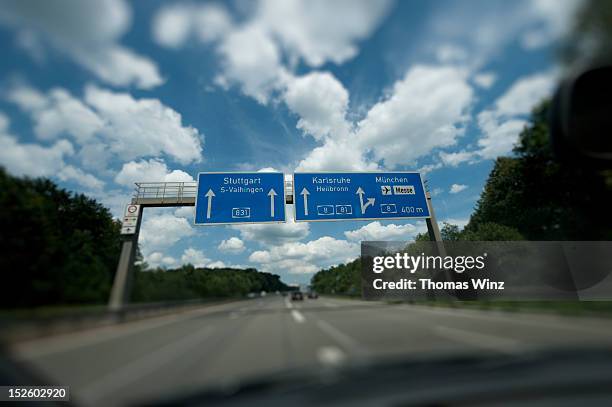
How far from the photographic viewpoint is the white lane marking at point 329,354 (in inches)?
180

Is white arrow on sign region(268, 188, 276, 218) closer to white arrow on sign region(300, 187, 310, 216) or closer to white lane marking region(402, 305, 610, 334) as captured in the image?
white arrow on sign region(300, 187, 310, 216)

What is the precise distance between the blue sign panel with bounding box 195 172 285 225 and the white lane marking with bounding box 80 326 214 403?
924cm

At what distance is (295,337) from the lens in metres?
7.55

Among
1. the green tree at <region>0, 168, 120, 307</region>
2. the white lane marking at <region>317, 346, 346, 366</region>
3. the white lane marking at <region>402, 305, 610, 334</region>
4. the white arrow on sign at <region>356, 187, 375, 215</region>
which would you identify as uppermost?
the white arrow on sign at <region>356, 187, 375, 215</region>

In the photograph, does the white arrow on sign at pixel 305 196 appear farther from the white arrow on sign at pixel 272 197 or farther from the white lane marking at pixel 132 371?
the white lane marking at pixel 132 371

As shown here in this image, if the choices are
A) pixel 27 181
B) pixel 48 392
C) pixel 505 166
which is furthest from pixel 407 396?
pixel 505 166

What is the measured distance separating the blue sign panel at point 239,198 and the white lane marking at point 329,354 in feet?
35.2

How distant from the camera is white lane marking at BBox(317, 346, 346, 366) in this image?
15.0 ft

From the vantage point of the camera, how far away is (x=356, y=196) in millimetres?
16609

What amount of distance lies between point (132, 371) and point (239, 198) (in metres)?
11.9

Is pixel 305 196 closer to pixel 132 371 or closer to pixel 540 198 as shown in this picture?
pixel 132 371

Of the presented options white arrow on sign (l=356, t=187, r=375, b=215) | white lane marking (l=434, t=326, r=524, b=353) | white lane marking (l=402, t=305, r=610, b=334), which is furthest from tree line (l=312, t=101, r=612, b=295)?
white lane marking (l=434, t=326, r=524, b=353)

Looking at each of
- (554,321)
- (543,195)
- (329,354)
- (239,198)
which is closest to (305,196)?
(239,198)

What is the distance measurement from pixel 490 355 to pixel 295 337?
532 centimetres
